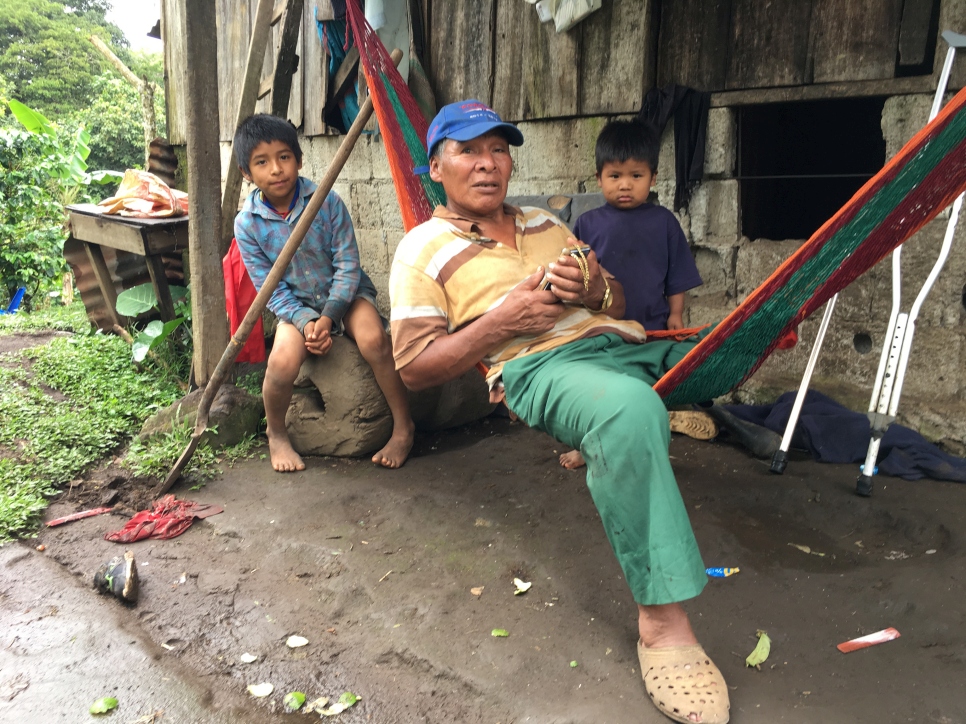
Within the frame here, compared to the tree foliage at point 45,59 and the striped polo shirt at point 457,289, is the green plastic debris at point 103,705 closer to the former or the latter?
the striped polo shirt at point 457,289

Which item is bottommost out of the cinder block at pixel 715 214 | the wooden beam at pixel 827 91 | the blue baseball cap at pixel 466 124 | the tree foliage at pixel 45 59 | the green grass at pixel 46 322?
the green grass at pixel 46 322

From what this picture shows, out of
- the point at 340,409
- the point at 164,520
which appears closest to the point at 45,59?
the point at 340,409

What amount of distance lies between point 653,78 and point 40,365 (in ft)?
10.9

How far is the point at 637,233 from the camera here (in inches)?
101

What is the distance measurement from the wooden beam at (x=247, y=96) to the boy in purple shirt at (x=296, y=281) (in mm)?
257

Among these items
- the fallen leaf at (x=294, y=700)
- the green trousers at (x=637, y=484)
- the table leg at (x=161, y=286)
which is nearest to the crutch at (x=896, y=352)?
the green trousers at (x=637, y=484)

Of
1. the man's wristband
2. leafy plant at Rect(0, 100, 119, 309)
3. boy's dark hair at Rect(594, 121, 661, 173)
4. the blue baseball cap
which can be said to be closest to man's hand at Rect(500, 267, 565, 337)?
the man's wristband

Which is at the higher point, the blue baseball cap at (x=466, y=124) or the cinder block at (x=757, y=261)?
the blue baseball cap at (x=466, y=124)

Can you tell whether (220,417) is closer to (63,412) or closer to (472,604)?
(63,412)

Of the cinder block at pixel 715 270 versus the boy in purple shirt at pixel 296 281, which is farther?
the cinder block at pixel 715 270

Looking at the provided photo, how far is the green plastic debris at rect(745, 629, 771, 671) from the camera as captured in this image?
1.59m

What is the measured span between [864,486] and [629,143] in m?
1.38

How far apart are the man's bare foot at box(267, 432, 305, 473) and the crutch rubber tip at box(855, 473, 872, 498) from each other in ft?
6.57

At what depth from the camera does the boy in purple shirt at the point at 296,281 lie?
280cm
